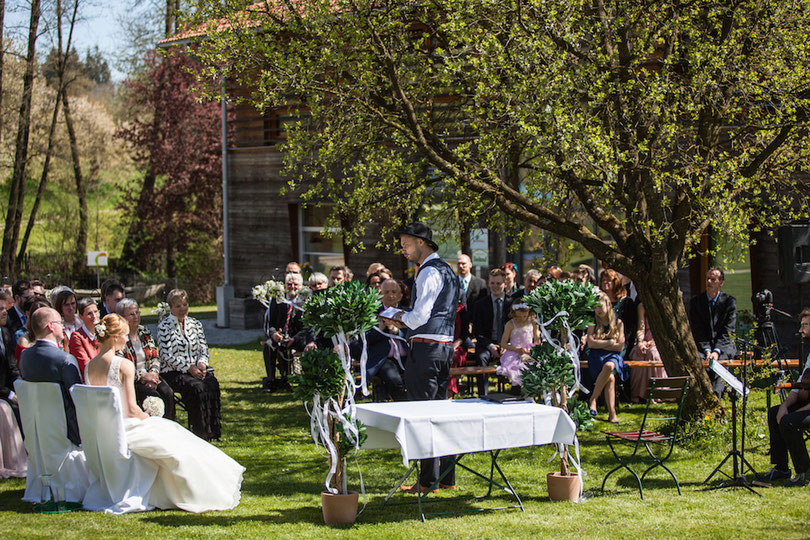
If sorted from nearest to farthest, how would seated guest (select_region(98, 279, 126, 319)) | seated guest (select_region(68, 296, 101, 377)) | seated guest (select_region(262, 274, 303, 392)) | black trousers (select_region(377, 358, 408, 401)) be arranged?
seated guest (select_region(68, 296, 101, 377)) < seated guest (select_region(98, 279, 126, 319)) < black trousers (select_region(377, 358, 408, 401)) < seated guest (select_region(262, 274, 303, 392))

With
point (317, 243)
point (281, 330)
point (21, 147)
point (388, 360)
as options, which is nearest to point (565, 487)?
point (388, 360)

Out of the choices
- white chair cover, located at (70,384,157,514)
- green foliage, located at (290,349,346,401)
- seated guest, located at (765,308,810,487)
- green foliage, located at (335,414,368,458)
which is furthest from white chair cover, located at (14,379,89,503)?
seated guest, located at (765,308,810,487)

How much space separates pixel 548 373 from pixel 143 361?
14.7ft

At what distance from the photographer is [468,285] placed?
1361 cm

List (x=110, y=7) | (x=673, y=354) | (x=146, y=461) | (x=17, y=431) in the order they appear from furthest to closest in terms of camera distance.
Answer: (x=110, y=7)
(x=673, y=354)
(x=17, y=431)
(x=146, y=461)

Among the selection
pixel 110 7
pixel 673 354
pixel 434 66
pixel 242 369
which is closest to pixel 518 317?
pixel 673 354

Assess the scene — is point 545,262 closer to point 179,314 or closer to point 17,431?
point 179,314

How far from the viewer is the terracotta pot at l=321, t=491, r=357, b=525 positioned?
6969 mm

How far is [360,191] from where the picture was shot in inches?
423

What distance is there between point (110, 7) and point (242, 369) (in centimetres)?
1509

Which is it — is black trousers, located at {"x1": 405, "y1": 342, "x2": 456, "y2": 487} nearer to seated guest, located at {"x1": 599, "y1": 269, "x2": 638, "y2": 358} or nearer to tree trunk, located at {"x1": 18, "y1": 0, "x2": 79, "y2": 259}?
seated guest, located at {"x1": 599, "y1": 269, "x2": 638, "y2": 358}

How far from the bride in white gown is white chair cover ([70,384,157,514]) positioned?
3.3 inches

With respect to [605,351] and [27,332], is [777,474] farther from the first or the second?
[27,332]

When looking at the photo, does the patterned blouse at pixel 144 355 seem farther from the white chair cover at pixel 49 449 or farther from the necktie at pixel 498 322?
the necktie at pixel 498 322
